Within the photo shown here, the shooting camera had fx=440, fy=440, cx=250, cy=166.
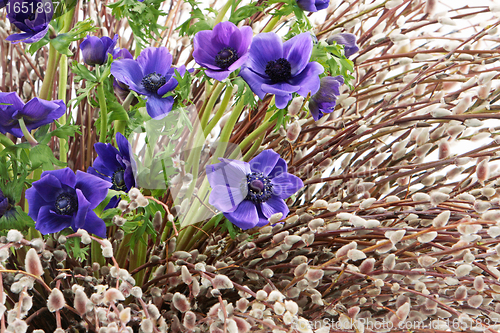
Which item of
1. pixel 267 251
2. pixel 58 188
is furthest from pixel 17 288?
pixel 267 251

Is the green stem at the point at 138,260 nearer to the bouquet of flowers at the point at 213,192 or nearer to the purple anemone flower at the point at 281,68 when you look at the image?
the bouquet of flowers at the point at 213,192

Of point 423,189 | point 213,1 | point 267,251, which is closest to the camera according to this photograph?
point 267,251

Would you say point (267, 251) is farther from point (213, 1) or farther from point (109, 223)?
point (213, 1)

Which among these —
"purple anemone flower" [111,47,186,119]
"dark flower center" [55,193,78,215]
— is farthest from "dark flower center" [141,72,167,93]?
"dark flower center" [55,193,78,215]

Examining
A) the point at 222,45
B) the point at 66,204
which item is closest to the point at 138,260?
the point at 66,204

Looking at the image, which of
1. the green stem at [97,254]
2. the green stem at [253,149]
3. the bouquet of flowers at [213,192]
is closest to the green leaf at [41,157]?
the bouquet of flowers at [213,192]

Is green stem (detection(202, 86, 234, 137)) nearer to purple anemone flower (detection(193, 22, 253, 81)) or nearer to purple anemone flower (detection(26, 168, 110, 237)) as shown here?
purple anemone flower (detection(193, 22, 253, 81))
